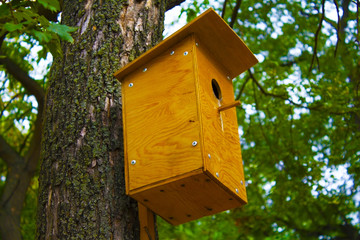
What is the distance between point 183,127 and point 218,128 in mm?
288

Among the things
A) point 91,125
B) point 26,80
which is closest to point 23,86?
point 26,80

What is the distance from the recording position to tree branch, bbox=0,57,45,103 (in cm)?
569

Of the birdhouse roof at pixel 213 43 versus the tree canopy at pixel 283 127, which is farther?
the tree canopy at pixel 283 127

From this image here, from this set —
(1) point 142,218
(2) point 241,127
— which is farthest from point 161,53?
(2) point 241,127

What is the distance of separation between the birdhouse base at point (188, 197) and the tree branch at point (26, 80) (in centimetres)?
298

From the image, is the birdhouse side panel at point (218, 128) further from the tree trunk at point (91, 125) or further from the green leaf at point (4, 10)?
the green leaf at point (4, 10)

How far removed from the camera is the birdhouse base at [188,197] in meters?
2.73

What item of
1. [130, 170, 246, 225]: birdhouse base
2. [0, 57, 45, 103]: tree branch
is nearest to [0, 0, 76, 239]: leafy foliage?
[0, 57, 45, 103]: tree branch

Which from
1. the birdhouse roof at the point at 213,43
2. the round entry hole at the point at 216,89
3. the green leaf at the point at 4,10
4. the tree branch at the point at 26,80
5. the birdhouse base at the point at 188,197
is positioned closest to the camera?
the green leaf at the point at 4,10

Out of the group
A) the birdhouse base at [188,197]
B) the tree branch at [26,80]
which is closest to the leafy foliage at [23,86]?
the tree branch at [26,80]

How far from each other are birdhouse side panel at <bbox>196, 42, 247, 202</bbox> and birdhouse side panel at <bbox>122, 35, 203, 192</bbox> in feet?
0.23

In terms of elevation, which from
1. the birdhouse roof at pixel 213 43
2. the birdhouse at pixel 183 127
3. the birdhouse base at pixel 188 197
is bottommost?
the birdhouse base at pixel 188 197

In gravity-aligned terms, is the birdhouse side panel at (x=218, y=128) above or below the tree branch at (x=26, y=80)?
below

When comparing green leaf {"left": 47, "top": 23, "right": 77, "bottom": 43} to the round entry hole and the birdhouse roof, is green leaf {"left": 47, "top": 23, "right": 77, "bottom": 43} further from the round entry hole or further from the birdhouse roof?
the round entry hole
